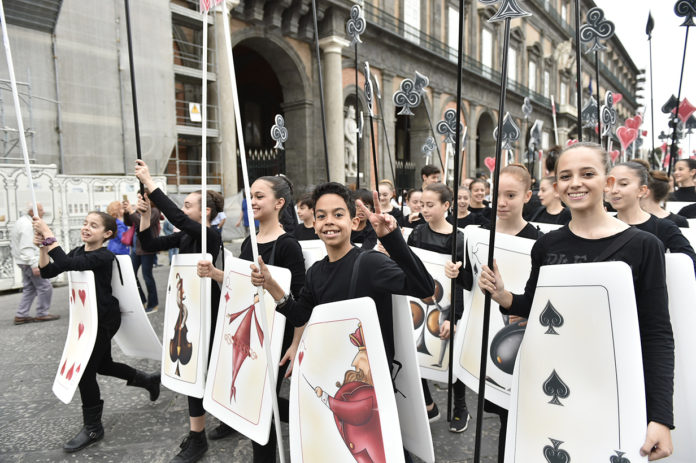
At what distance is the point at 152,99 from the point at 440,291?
9447 millimetres

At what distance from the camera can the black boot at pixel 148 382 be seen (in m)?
3.21

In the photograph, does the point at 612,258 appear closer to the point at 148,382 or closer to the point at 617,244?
the point at 617,244

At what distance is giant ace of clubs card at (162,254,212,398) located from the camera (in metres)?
2.61

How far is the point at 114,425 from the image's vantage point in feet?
10.0

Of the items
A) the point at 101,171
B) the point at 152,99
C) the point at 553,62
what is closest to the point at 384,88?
the point at 152,99

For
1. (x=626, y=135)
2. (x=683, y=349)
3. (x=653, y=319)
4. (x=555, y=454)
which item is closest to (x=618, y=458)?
(x=555, y=454)

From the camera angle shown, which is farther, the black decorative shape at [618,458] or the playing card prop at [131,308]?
the playing card prop at [131,308]

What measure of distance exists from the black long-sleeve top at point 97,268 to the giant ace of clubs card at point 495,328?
2222 mm

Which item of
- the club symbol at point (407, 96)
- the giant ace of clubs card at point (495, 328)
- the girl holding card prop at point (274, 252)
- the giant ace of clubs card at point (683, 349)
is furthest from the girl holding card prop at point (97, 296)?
the club symbol at point (407, 96)

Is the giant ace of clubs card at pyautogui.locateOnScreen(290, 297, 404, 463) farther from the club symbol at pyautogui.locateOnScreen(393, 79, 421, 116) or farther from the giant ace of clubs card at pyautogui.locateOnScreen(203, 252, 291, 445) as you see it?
the club symbol at pyautogui.locateOnScreen(393, 79, 421, 116)

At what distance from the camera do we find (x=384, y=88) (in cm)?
1694

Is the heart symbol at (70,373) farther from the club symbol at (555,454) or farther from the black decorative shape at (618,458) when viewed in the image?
the black decorative shape at (618,458)

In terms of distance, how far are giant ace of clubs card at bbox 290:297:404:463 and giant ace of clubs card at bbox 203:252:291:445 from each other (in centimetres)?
33

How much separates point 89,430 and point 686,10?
585 centimetres
